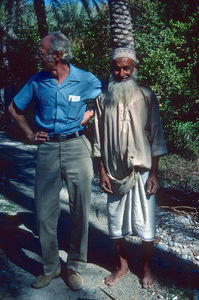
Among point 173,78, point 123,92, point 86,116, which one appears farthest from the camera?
point 173,78

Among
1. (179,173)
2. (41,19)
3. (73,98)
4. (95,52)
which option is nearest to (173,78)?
(95,52)

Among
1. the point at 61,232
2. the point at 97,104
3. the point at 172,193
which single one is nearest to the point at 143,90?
the point at 97,104

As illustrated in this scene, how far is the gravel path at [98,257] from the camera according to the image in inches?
116

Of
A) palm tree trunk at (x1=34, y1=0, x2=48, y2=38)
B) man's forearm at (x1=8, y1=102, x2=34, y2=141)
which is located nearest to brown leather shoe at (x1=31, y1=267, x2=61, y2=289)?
man's forearm at (x1=8, y1=102, x2=34, y2=141)

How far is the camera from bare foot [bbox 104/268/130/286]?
3067mm

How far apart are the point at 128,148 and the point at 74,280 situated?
1398 millimetres

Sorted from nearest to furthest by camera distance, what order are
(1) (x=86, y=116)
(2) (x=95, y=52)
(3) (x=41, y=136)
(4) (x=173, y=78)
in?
(3) (x=41, y=136)
(1) (x=86, y=116)
(4) (x=173, y=78)
(2) (x=95, y=52)

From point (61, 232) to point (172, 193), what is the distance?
8.26ft

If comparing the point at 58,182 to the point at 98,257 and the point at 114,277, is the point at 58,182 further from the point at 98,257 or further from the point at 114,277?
the point at 98,257

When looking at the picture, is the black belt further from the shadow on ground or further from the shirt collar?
the shadow on ground

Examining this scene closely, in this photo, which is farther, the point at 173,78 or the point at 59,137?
the point at 173,78

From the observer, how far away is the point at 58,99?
271cm

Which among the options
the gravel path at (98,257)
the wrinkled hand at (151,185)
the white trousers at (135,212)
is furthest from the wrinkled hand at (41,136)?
the gravel path at (98,257)

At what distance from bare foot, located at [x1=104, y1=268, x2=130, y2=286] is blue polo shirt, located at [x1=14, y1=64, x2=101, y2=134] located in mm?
1511
